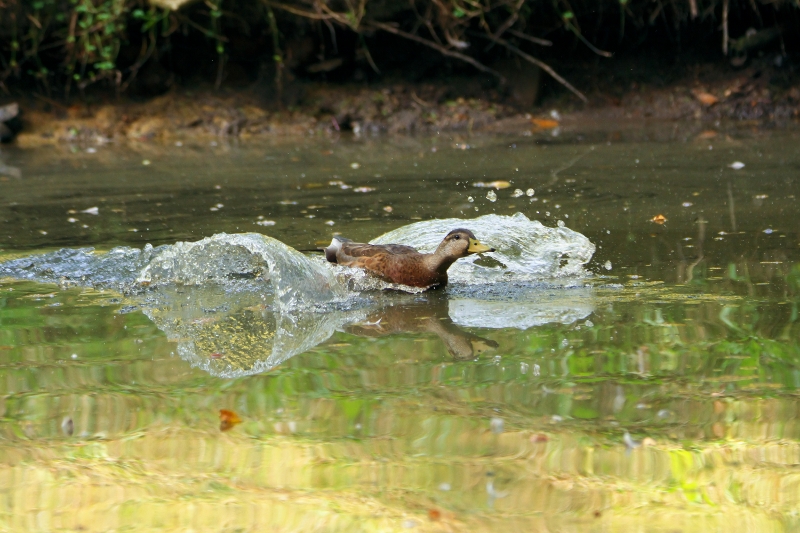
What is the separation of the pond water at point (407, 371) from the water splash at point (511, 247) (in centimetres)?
2

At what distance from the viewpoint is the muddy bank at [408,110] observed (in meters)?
14.1

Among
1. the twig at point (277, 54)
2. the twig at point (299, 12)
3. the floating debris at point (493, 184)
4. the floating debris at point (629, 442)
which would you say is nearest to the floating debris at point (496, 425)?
the floating debris at point (629, 442)

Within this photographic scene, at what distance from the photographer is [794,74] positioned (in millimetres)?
14547

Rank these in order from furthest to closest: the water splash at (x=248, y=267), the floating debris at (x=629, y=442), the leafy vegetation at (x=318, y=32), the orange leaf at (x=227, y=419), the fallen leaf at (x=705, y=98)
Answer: the fallen leaf at (x=705, y=98) < the leafy vegetation at (x=318, y=32) < the water splash at (x=248, y=267) < the orange leaf at (x=227, y=419) < the floating debris at (x=629, y=442)

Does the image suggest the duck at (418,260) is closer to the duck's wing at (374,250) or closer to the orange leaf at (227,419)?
the duck's wing at (374,250)

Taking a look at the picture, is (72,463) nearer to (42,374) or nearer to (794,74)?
(42,374)

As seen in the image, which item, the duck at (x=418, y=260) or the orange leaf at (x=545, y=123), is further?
the orange leaf at (x=545, y=123)

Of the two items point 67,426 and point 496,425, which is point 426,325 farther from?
point 67,426

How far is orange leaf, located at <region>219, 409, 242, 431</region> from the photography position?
3730 mm

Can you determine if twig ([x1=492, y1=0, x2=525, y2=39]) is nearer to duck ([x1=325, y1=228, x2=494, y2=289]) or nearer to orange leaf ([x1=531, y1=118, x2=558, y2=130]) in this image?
orange leaf ([x1=531, y1=118, x2=558, y2=130])

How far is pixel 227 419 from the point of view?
12.4 ft

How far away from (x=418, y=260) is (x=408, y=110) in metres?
9.35

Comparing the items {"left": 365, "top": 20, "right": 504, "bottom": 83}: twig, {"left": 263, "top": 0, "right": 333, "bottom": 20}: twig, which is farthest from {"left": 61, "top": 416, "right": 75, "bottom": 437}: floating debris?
{"left": 365, "top": 20, "right": 504, "bottom": 83}: twig

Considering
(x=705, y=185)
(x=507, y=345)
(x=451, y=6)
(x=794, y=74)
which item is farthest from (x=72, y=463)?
(x=794, y=74)
